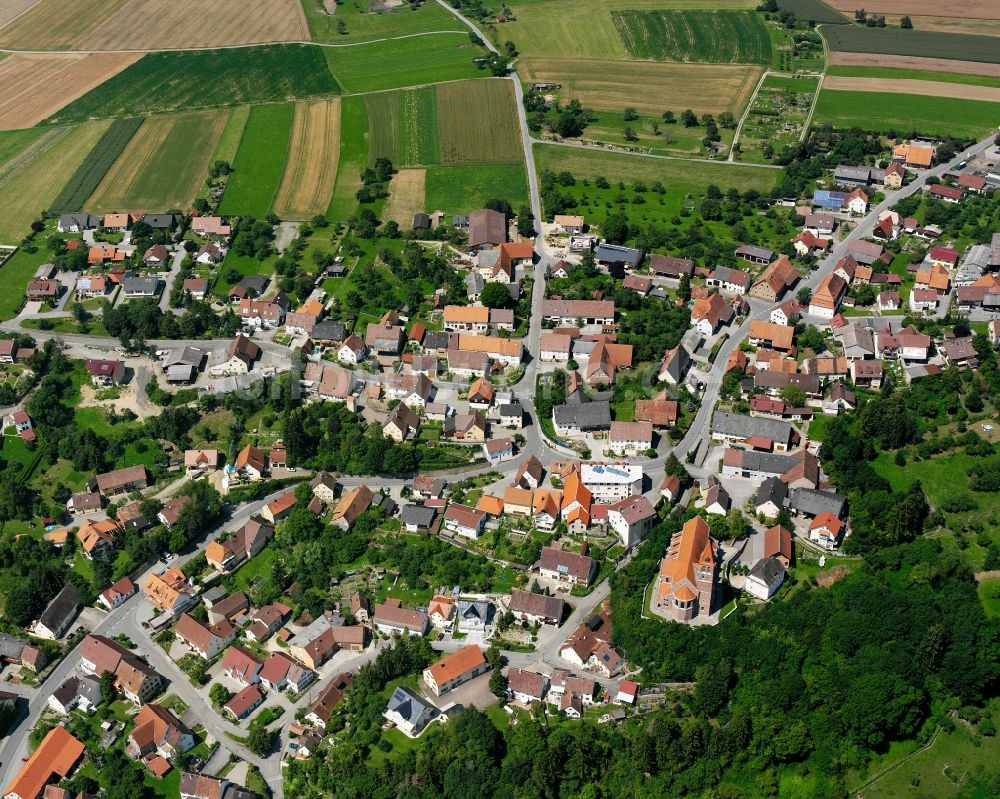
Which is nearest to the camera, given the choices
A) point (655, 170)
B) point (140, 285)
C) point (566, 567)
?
point (566, 567)

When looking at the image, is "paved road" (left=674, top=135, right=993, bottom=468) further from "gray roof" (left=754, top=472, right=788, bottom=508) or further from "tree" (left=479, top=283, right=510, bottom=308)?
"tree" (left=479, top=283, right=510, bottom=308)

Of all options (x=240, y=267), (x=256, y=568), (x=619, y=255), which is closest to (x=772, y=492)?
(x=619, y=255)

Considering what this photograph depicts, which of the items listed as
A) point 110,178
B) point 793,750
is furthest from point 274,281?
point 793,750

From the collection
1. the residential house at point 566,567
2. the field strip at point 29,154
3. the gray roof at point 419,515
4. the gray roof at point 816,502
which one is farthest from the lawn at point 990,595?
the field strip at point 29,154

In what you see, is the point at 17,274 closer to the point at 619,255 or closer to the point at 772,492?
the point at 619,255

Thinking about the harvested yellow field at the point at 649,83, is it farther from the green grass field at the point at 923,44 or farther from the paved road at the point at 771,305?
the paved road at the point at 771,305

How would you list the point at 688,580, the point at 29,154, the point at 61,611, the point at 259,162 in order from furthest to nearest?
1. the point at 29,154
2. the point at 259,162
3. the point at 61,611
4. the point at 688,580

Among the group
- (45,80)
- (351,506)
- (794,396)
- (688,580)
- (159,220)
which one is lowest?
(794,396)

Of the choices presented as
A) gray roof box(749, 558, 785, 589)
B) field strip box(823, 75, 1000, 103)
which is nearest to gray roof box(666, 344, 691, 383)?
gray roof box(749, 558, 785, 589)

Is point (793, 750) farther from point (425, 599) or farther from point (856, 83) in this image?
point (856, 83)
